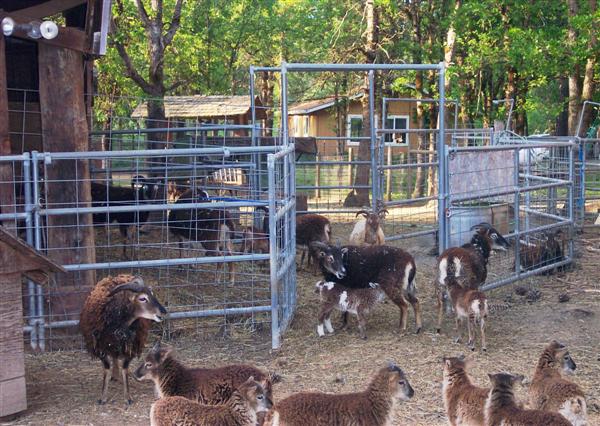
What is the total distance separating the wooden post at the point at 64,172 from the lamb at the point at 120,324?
1422mm

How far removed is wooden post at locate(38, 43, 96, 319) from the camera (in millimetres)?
8203

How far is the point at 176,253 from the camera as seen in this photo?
1227 centimetres

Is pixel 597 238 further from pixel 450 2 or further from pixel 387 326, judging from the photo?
pixel 450 2

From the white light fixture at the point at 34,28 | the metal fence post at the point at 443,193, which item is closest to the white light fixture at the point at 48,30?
the white light fixture at the point at 34,28

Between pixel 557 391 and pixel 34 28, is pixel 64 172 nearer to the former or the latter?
pixel 34 28

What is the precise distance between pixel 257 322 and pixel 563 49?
1115cm

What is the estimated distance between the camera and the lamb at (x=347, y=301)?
341 inches

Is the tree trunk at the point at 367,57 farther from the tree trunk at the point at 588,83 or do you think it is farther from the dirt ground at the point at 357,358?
the dirt ground at the point at 357,358

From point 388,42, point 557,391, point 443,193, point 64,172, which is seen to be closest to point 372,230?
point 443,193

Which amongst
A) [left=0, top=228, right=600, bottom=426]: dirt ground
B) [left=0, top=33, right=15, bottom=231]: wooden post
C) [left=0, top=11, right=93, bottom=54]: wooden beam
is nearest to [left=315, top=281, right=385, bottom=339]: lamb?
[left=0, top=228, right=600, bottom=426]: dirt ground

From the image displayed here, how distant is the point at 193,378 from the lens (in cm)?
606

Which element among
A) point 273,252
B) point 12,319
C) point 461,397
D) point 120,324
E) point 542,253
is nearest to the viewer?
point 461,397

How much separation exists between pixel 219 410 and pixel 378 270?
4227 millimetres

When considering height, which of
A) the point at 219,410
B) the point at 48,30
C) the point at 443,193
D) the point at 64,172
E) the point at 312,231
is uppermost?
the point at 48,30
